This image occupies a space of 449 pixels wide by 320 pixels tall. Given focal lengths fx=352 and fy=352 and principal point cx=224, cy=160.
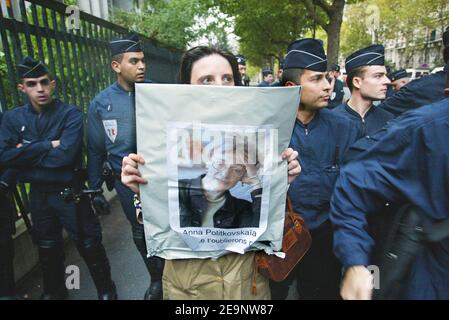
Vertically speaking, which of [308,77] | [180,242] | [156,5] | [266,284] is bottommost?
[266,284]

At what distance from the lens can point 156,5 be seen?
477 inches

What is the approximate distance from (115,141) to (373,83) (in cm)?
214

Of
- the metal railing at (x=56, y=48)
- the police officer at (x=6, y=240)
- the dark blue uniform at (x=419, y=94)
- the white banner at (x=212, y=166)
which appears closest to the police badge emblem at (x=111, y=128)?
Result: the police officer at (x=6, y=240)

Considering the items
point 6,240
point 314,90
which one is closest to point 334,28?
point 314,90

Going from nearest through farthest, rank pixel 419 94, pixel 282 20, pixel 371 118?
1. pixel 371 118
2. pixel 419 94
3. pixel 282 20

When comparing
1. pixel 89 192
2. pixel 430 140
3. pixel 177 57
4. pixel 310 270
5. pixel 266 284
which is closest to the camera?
pixel 430 140

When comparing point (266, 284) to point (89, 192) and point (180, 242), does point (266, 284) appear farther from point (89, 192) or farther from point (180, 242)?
point (89, 192)

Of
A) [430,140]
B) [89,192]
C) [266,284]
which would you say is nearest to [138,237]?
[89,192]

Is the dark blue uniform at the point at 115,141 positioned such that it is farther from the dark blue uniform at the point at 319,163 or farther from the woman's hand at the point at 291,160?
the woman's hand at the point at 291,160

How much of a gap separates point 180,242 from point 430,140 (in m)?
0.96

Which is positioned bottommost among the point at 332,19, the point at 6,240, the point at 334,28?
the point at 6,240

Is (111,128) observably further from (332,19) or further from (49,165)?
(332,19)

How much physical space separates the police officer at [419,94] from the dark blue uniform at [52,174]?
8.94ft

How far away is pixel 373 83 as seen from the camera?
2832 mm
